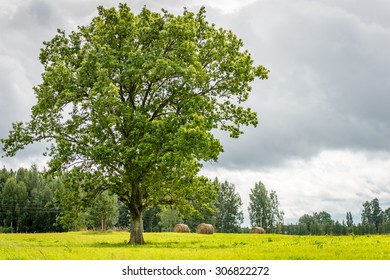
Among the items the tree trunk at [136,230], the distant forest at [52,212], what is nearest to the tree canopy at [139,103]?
the tree trunk at [136,230]

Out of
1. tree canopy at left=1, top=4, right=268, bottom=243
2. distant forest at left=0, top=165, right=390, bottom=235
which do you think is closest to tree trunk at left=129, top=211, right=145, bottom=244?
tree canopy at left=1, top=4, right=268, bottom=243

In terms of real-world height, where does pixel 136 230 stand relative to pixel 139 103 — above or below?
below

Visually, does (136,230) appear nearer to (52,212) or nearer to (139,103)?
(139,103)

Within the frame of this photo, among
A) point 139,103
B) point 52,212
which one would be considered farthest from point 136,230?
point 52,212

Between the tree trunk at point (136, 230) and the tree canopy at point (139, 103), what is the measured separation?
0.09 m

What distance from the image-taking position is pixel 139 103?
39.1 m

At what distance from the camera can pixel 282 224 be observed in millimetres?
147625

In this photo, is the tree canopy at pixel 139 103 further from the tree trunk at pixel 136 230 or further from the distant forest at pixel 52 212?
the distant forest at pixel 52 212

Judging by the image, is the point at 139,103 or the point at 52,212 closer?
the point at 139,103

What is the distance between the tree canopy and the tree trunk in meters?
0.09

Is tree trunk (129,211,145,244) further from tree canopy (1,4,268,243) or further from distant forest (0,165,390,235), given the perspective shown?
distant forest (0,165,390,235)

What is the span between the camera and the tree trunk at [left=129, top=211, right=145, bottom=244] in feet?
124

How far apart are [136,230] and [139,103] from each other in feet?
36.2
